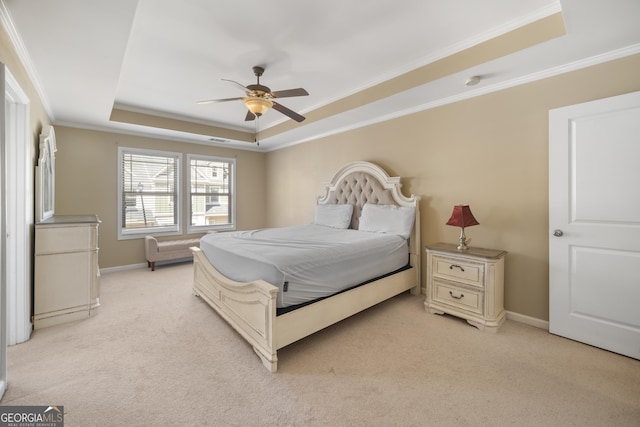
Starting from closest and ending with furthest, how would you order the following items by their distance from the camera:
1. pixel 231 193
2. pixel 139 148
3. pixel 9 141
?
pixel 9 141, pixel 139 148, pixel 231 193

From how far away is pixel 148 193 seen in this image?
502cm

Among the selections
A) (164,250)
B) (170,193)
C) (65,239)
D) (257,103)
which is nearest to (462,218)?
(257,103)

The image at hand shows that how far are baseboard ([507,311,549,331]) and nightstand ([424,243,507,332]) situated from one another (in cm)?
10

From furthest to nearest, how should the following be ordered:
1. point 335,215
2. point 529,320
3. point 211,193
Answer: point 211,193 → point 335,215 → point 529,320

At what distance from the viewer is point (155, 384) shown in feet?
5.91

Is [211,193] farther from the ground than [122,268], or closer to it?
farther from the ground

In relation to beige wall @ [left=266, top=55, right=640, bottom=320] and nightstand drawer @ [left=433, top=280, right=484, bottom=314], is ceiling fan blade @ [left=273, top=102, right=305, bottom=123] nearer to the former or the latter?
beige wall @ [left=266, top=55, right=640, bottom=320]

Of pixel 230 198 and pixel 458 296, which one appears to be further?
pixel 230 198

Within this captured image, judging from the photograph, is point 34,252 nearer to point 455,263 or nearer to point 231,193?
point 231,193

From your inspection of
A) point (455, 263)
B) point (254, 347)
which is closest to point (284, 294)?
point (254, 347)

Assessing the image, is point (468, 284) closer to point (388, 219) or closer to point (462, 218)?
point (462, 218)

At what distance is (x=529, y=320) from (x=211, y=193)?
5.63 m

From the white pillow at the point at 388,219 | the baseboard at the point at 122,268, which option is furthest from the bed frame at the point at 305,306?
the baseboard at the point at 122,268

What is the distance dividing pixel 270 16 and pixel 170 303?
3187 mm
